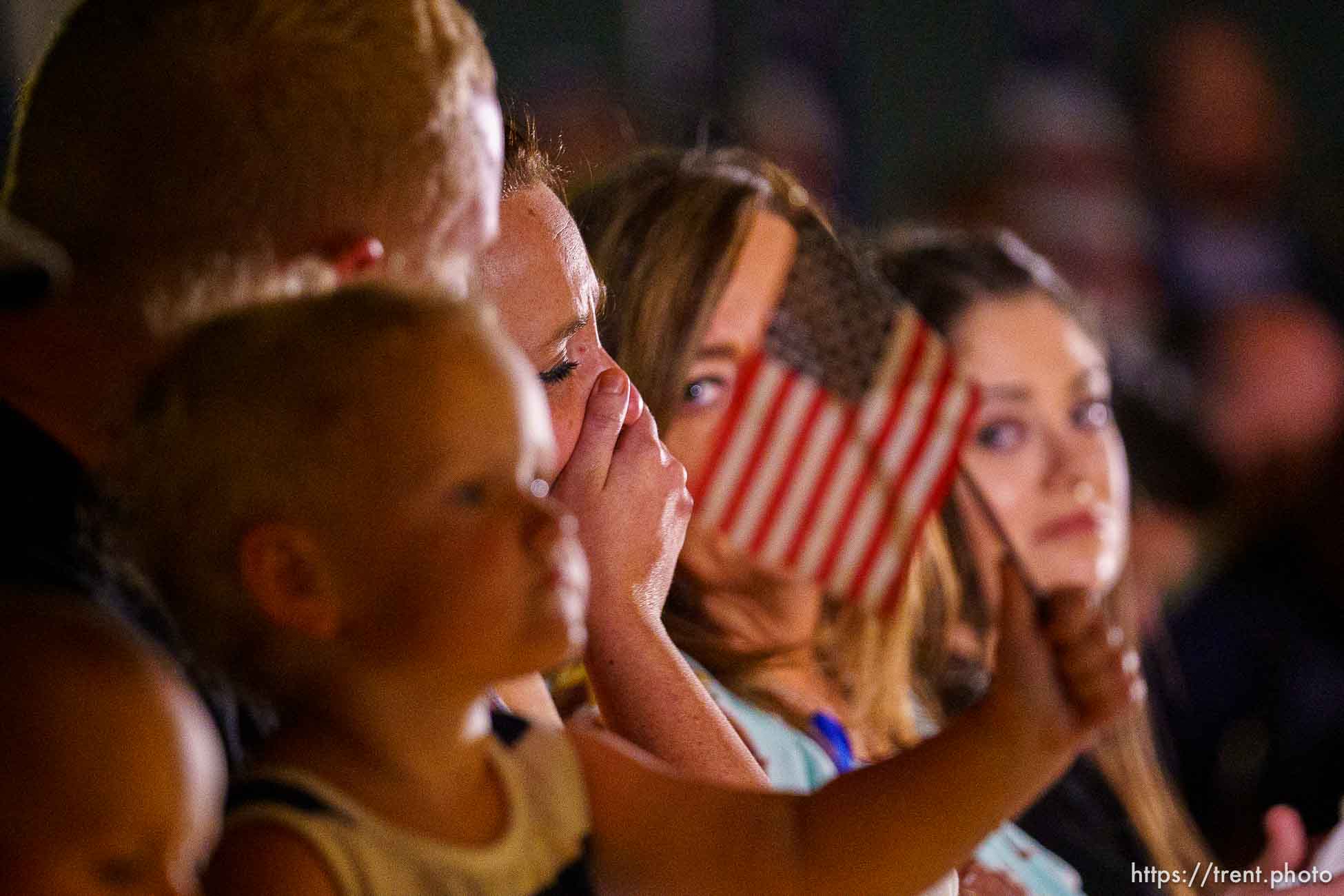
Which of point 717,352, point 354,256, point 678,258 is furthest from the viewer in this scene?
point 717,352

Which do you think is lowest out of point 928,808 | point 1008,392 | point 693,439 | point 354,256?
point 1008,392

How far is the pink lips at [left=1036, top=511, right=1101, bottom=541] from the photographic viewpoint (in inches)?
92.8

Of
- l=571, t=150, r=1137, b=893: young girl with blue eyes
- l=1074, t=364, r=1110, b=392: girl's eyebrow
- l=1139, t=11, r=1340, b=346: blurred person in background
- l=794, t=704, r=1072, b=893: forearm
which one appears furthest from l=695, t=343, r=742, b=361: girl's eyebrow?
l=1139, t=11, r=1340, b=346: blurred person in background

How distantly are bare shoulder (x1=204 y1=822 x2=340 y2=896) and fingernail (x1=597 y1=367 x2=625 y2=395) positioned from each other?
518mm

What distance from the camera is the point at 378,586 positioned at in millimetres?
589

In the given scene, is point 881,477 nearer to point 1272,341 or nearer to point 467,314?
point 1272,341

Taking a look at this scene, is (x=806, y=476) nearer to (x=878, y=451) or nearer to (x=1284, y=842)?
(x=878, y=451)

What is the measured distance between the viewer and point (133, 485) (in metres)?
0.60

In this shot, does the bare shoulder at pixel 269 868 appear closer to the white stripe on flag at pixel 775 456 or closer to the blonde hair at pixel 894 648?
the blonde hair at pixel 894 648

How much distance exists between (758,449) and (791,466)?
8 cm

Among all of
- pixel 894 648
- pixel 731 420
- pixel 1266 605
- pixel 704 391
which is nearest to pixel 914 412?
pixel 731 420

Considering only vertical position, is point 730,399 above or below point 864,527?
above

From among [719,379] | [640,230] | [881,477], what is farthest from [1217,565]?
[640,230]

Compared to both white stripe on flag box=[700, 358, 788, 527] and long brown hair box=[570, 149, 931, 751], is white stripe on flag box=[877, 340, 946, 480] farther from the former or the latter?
long brown hair box=[570, 149, 931, 751]
